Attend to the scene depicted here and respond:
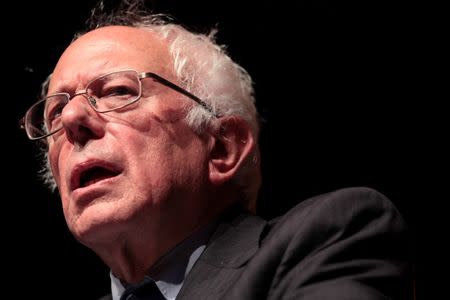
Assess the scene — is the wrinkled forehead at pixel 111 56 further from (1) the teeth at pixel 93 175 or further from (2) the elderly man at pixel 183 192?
(1) the teeth at pixel 93 175

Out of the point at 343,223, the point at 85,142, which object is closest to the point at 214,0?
the point at 85,142

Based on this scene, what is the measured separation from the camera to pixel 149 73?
5.88 ft

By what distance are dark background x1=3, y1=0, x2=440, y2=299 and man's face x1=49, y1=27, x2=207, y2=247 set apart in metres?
0.67

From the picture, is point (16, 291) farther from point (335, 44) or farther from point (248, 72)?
point (335, 44)

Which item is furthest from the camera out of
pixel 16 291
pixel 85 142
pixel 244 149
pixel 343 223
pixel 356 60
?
pixel 16 291

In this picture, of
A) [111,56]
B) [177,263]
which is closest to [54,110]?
[111,56]

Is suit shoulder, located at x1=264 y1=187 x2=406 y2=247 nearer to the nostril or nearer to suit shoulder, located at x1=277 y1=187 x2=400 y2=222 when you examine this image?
suit shoulder, located at x1=277 y1=187 x2=400 y2=222

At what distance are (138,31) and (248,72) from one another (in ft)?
A: 2.36

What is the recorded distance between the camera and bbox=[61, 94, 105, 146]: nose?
5.57 ft

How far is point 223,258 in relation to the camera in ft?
5.16

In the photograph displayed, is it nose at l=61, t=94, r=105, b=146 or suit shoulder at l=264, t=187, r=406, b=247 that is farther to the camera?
nose at l=61, t=94, r=105, b=146

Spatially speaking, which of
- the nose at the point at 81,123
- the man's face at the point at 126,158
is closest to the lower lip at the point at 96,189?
the man's face at the point at 126,158

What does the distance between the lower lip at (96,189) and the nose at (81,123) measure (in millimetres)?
139

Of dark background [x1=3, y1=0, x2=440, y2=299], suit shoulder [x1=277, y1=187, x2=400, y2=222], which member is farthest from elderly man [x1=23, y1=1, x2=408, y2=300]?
dark background [x1=3, y1=0, x2=440, y2=299]
